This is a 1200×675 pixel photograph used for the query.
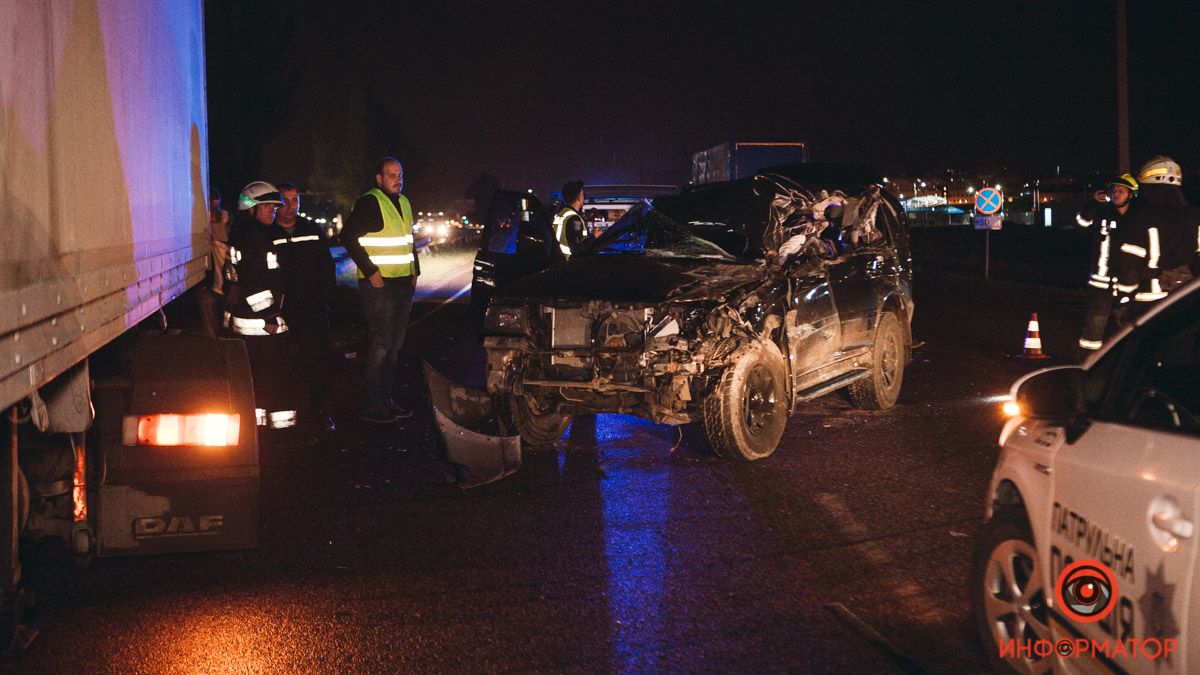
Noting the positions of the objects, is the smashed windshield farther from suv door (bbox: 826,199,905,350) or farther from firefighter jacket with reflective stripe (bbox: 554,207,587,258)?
firefighter jacket with reflective stripe (bbox: 554,207,587,258)

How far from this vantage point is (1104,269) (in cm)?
1026

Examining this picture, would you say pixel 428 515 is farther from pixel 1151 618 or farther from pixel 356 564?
pixel 1151 618

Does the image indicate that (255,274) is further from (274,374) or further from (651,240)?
(651,240)

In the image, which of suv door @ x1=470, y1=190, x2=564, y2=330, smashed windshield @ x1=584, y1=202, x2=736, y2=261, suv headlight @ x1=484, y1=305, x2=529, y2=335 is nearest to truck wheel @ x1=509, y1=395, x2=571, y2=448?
suv headlight @ x1=484, y1=305, x2=529, y2=335

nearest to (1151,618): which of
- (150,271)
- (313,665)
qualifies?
(313,665)

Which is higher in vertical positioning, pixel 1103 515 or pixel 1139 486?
pixel 1139 486

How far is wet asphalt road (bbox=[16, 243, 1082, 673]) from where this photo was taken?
4.50 metres

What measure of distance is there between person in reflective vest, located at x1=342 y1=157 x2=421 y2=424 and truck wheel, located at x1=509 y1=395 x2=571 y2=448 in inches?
61.7

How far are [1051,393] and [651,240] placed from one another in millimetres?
5273

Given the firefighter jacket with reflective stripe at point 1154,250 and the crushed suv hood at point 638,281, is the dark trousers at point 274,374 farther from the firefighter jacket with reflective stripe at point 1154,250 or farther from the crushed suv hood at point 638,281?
the firefighter jacket with reflective stripe at point 1154,250

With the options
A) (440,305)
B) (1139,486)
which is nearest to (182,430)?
(1139,486)

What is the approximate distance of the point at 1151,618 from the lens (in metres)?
2.91

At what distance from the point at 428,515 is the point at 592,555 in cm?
126
